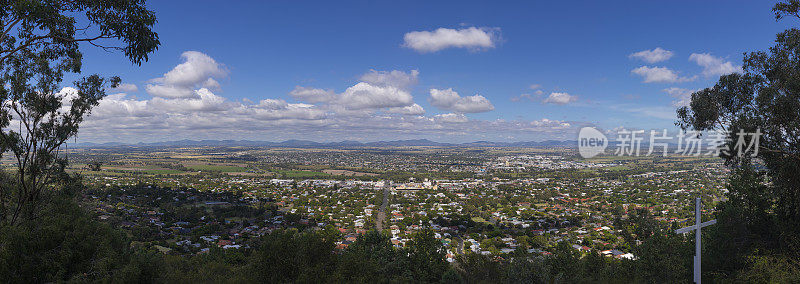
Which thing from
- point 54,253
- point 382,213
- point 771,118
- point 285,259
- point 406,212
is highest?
point 771,118

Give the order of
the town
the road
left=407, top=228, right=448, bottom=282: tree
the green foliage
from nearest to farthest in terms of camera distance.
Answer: the green foliage < left=407, top=228, right=448, bottom=282: tree < the town < the road

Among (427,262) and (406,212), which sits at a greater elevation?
(427,262)

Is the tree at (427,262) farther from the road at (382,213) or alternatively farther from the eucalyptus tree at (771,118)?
the road at (382,213)

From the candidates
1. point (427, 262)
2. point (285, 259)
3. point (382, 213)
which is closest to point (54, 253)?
point (285, 259)

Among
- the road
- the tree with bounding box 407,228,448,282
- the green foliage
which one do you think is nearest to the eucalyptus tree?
the tree with bounding box 407,228,448,282

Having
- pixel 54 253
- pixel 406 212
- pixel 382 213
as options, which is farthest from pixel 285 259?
pixel 406 212

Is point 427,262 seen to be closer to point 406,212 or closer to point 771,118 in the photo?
point 771,118

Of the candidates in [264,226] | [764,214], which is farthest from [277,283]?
[264,226]

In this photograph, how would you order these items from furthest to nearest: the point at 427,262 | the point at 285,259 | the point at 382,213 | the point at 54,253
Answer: the point at 382,213 → the point at 427,262 → the point at 285,259 → the point at 54,253

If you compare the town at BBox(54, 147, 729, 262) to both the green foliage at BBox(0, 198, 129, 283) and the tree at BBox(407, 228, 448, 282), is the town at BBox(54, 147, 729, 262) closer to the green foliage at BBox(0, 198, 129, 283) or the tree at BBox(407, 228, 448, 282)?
the green foliage at BBox(0, 198, 129, 283)

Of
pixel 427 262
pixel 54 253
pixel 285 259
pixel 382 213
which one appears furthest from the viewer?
pixel 382 213

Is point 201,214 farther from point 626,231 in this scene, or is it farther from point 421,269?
point 626,231

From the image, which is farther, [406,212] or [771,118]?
[406,212]
